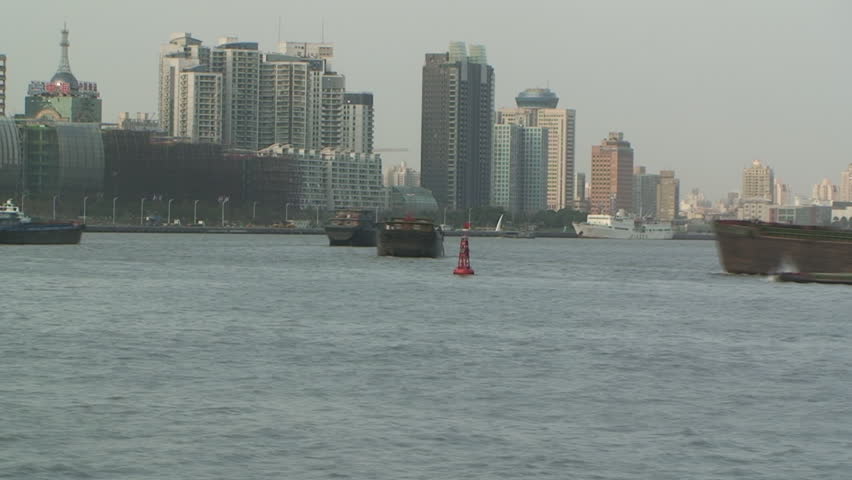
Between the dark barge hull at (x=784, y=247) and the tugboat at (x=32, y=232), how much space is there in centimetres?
6540

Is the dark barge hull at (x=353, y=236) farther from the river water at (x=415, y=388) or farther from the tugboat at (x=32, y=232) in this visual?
the river water at (x=415, y=388)

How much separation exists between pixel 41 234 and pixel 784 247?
234 ft

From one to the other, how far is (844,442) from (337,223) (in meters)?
121

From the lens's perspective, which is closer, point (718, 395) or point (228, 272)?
point (718, 395)

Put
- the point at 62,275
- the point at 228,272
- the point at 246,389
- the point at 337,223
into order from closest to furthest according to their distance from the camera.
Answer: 1. the point at 246,389
2. the point at 62,275
3. the point at 228,272
4. the point at 337,223

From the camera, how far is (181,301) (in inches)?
2105

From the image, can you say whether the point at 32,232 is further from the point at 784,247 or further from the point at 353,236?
the point at 784,247

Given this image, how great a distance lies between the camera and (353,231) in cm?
14000

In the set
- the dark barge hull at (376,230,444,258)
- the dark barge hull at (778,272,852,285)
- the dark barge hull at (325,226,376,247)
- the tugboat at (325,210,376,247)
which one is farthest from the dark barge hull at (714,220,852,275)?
the tugboat at (325,210,376,247)

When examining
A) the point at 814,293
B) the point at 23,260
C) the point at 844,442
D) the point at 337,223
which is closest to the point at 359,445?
the point at 844,442

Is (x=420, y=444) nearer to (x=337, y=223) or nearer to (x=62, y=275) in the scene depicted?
(x=62, y=275)

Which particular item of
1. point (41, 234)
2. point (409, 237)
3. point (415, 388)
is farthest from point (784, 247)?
point (41, 234)

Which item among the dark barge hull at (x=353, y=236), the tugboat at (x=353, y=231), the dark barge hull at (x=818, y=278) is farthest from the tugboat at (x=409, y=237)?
→ the tugboat at (x=353, y=231)

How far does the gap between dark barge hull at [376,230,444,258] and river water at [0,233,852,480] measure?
4390cm
